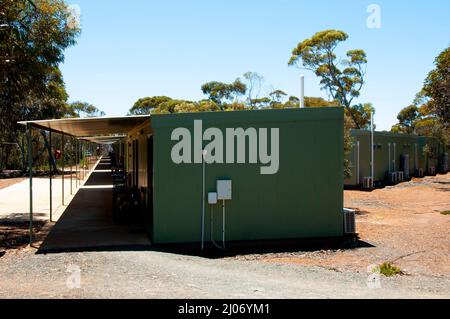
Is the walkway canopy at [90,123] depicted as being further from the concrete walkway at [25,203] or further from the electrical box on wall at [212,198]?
the concrete walkway at [25,203]

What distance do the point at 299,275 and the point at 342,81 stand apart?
113 feet

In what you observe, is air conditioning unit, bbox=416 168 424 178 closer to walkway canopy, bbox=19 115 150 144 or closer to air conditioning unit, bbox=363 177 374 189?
air conditioning unit, bbox=363 177 374 189

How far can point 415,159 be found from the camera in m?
29.8

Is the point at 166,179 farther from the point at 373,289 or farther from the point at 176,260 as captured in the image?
the point at 373,289

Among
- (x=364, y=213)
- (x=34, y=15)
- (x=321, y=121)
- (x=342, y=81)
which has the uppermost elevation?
(x=342, y=81)

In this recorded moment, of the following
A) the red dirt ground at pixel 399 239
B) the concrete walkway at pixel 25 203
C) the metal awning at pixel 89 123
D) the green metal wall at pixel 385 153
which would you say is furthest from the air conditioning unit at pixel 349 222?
the green metal wall at pixel 385 153

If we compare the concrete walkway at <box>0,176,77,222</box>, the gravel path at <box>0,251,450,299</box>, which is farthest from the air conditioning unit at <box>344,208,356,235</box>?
the concrete walkway at <box>0,176,77,222</box>

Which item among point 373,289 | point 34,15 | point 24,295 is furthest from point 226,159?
point 34,15

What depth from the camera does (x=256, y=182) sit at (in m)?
8.47

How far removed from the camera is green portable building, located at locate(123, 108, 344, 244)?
8.11 m

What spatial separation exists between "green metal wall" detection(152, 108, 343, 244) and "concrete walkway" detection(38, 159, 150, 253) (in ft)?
2.40

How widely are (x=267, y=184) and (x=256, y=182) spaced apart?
200mm

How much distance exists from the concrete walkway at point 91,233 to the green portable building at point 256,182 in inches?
18.8

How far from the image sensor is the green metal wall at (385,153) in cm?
2203
